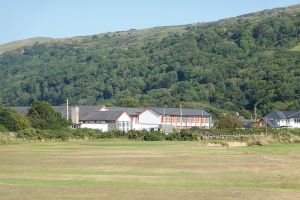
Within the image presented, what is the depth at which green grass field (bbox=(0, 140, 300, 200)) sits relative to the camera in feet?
75.5

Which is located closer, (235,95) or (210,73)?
(235,95)

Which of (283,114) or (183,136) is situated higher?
(283,114)

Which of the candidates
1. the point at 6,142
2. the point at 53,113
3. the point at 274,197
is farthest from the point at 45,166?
the point at 53,113

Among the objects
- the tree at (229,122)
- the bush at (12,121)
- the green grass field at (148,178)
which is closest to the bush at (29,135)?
the bush at (12,121)

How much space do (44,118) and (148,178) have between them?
60.7 metres

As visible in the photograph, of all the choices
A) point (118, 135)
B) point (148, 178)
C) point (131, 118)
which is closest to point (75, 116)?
point (131, 118)

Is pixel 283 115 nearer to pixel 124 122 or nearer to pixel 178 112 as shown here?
pixel 178 112

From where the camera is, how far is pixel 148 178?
2883 centimetres

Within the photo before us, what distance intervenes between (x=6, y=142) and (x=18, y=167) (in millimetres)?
31903

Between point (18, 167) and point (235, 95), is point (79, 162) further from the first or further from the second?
point (235, 95)

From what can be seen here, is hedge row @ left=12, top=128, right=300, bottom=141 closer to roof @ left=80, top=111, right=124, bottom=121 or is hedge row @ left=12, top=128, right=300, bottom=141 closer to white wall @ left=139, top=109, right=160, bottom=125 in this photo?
roof @ left=80, top=111, right=124, bottom=121

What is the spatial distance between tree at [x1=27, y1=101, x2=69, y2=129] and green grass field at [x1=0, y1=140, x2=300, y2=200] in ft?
149

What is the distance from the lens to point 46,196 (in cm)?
2239

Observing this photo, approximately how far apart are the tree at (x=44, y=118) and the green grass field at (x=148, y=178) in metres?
45.3
